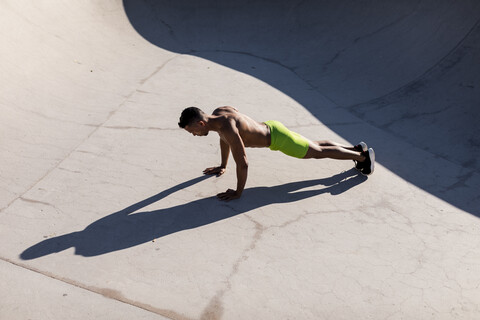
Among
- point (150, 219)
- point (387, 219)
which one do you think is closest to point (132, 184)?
point (150, 219)

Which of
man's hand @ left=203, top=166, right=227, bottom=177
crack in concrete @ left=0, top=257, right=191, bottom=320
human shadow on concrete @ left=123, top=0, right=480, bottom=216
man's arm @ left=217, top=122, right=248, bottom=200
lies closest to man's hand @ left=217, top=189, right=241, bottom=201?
man's arm @ left=217, top=122, right=248, bottom=200

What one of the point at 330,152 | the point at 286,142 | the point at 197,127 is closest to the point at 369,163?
the point at 330,152

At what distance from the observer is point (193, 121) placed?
3.84m

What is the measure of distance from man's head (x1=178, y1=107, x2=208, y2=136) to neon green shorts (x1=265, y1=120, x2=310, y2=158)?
677 millimetres

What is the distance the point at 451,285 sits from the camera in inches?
137

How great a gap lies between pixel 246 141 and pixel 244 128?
0.14 metres

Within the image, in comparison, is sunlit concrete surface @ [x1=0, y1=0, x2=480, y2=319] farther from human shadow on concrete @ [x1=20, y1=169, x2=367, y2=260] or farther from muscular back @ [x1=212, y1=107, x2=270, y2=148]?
muscular back @ [x1=212, y1=107, x2=270, y2=148]

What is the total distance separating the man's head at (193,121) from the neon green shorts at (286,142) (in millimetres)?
677

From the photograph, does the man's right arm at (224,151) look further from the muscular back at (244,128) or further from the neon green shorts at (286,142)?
the neon green shorts at (286,142)

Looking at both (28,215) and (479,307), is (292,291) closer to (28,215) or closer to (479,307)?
(479,307)

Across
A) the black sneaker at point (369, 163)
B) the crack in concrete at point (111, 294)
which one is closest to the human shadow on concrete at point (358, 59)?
the black sneaker at point (369, 163)

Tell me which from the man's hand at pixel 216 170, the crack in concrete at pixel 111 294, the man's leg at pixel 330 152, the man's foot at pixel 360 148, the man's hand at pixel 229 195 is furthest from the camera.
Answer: the man's foot at pixel 360 148

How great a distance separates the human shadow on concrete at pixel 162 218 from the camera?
361cm

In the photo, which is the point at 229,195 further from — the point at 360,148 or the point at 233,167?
the point at 360,148
